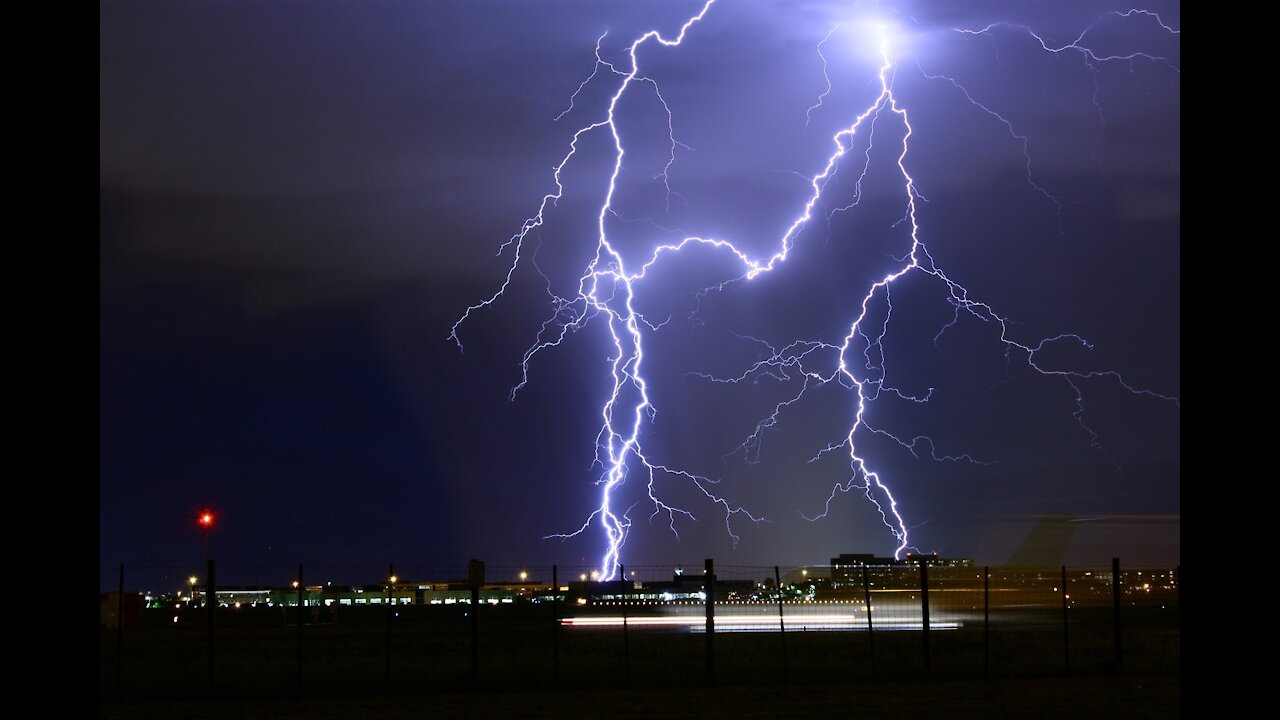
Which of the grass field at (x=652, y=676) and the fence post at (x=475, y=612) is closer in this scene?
the grass field at (x=652, y=676)

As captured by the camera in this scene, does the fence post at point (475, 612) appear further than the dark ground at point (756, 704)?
Yes

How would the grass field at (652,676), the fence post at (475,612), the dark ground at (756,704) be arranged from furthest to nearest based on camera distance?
the fence post at (475,612) → the grass field at (652,676) → the dark ground at (756,704)

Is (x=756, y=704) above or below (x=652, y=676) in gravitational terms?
above

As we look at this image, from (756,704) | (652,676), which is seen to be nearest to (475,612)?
(652,676)

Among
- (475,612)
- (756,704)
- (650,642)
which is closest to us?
(756,704)

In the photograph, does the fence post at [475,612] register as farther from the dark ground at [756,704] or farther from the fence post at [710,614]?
the fence post at [710,614]

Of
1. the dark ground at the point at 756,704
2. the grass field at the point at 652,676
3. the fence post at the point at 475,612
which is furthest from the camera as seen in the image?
the fence post at the point at 475,612

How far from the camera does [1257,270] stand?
212 cm

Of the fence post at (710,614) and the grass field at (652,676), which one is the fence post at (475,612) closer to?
the grass field at (652,676)

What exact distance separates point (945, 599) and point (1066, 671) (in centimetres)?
2655

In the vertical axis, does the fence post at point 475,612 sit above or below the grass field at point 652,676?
above

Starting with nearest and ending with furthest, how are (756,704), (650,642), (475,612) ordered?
(756,704) < (475,612) < (650,642)

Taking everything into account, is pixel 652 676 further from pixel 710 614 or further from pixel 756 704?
pixel 756 704

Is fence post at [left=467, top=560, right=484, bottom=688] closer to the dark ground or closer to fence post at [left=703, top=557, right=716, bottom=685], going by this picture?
the dark ground
